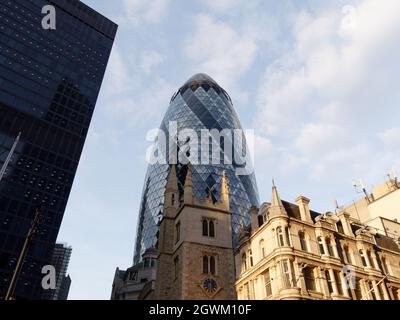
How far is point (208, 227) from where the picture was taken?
154 ft

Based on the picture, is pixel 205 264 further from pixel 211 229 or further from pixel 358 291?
pixel 358 291

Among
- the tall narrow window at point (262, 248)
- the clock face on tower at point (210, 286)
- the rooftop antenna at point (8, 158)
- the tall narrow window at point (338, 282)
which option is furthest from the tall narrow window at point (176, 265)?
the rooftop antenna at point (8, 158)

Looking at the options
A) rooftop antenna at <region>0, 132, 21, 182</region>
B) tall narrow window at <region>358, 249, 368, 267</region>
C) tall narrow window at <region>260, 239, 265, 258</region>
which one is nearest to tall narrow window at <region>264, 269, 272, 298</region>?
tall narrow window at <region>260, 239, 265, 258</region>

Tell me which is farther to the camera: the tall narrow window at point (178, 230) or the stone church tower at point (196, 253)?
A: the tall narrow window at point (178, 230)

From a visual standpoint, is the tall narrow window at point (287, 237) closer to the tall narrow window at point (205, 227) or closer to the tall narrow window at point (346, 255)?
the tall narrow window at point (346, 255)

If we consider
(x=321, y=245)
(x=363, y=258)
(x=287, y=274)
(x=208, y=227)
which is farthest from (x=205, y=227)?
(x=363, y=258)

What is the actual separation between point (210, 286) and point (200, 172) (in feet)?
248

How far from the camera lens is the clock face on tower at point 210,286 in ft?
136

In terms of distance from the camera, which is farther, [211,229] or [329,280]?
[211,229]

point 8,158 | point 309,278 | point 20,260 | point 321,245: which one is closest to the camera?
point 20,260

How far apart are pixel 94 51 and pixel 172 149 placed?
50626 mm

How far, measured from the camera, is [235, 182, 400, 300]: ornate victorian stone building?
3297 cm

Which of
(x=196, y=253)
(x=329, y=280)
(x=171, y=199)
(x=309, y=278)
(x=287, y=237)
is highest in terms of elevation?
(x=171, y=199)
